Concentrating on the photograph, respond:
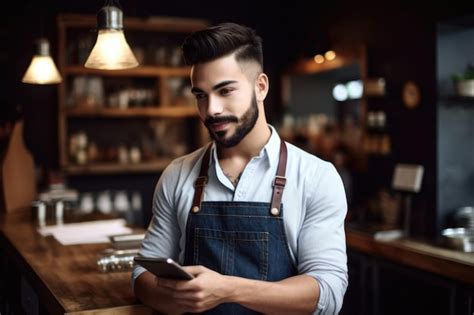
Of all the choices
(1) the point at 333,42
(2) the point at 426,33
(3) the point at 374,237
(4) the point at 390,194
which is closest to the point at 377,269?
(3) the point at 374,237

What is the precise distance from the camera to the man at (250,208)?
1.93 metres

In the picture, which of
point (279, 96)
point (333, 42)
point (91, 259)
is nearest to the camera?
point (91, 259)

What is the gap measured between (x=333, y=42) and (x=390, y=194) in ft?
5.41

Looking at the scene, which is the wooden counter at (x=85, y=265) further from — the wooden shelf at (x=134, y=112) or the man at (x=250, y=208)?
the wooden shelf at (x=134, y=112)

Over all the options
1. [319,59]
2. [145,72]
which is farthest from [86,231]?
[319,59]

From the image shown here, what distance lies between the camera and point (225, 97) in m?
1.95

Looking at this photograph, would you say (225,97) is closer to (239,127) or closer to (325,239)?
(239,127)

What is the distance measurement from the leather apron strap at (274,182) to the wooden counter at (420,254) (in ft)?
6.61

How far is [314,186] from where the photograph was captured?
2.00m

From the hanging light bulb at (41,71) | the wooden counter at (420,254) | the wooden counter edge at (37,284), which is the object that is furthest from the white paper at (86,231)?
the wooden counter at (420,254)

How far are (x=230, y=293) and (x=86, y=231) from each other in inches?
76.8

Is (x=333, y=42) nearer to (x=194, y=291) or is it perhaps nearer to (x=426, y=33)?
(x=426, y=33)

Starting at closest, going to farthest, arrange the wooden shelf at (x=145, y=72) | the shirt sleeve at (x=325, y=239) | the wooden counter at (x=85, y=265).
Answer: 1. the shirt sleeve at (x=325, y=239)
2. the wooden counter at (x=85, y=265)
3. the wooden shelf at (x=145, y=72)

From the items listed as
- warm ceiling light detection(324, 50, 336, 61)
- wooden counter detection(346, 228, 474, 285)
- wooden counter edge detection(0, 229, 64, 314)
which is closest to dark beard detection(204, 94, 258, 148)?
wooden counter edge detection(0, 229, 64, 314)
